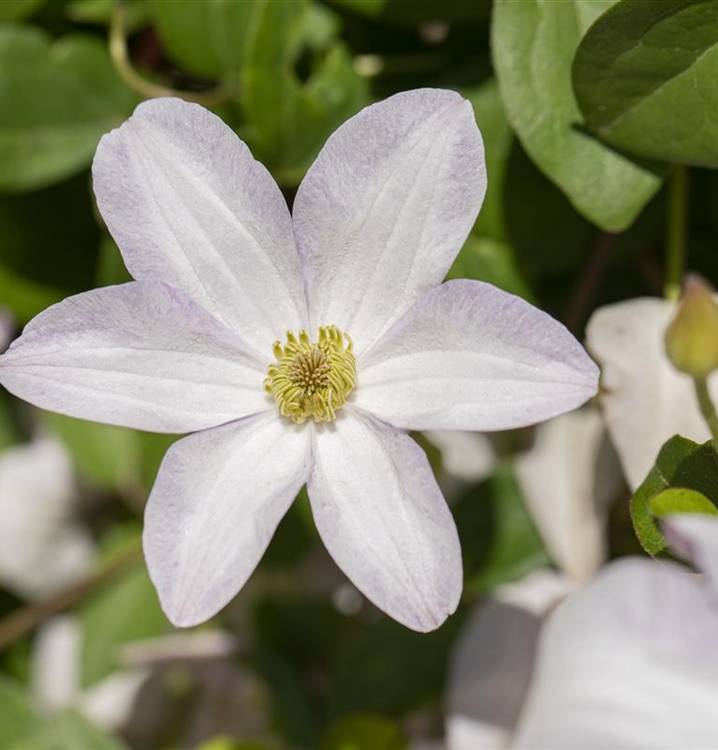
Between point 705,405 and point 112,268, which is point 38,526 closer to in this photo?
point 112,268

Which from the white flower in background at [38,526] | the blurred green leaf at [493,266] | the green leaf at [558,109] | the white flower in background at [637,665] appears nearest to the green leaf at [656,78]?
the green leaf at [558,109]

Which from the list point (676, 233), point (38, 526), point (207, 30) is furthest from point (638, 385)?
point (38, 526)

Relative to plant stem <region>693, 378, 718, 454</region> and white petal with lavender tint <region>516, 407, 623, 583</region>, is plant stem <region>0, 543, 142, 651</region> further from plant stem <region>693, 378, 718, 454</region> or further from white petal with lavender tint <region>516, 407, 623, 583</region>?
plant stem <region>693, 378, 718, 454</region>

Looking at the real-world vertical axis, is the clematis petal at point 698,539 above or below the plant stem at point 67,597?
above

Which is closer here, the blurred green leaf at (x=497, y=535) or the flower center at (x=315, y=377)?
the flower center at (x=315, y=377)

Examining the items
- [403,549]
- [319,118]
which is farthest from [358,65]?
[403,549]

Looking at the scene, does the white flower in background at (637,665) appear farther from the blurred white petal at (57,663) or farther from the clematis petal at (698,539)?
the blurred white petal at (57,663)

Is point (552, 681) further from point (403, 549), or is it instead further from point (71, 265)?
point (71, 265)
